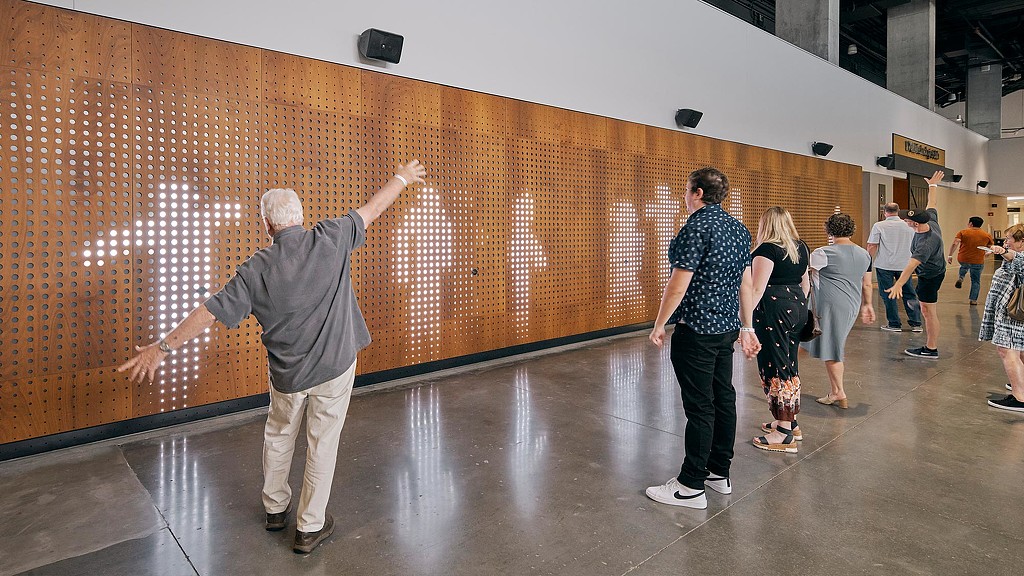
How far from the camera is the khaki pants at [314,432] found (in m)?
2.34

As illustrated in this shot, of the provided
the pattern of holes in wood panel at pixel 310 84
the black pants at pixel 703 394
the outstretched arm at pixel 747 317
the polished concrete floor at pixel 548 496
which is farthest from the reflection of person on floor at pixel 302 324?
the pattern of holes in wood panel at pixel 310 84

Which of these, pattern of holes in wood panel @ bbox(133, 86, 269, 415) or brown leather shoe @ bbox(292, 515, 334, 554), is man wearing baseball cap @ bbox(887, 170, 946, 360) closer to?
brown leather shoe @ bbox(292, 515, 334, 554)

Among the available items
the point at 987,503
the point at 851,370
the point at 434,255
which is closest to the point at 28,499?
the point at 434,255

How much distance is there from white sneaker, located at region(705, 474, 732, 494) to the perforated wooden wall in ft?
10.0

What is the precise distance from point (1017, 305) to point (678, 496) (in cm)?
315

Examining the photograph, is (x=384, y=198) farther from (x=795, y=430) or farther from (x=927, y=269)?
(x=927, y=269)

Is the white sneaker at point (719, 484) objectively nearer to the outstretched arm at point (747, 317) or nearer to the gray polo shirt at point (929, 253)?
the outstretched arm at point (747, 317)

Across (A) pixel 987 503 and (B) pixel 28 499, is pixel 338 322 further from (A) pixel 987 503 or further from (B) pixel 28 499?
(A) pixel 987 503

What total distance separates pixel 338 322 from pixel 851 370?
5114mm

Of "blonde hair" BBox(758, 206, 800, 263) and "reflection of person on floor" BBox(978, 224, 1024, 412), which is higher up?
"blonde hair" BBox(758, 206, 800, 263)

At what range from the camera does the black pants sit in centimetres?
261

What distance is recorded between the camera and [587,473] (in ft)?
10.2

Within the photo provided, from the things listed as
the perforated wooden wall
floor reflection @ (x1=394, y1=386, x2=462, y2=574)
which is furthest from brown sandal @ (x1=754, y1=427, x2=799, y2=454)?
the perforated wooden wall

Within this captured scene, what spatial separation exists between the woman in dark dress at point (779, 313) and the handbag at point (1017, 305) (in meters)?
1.70
